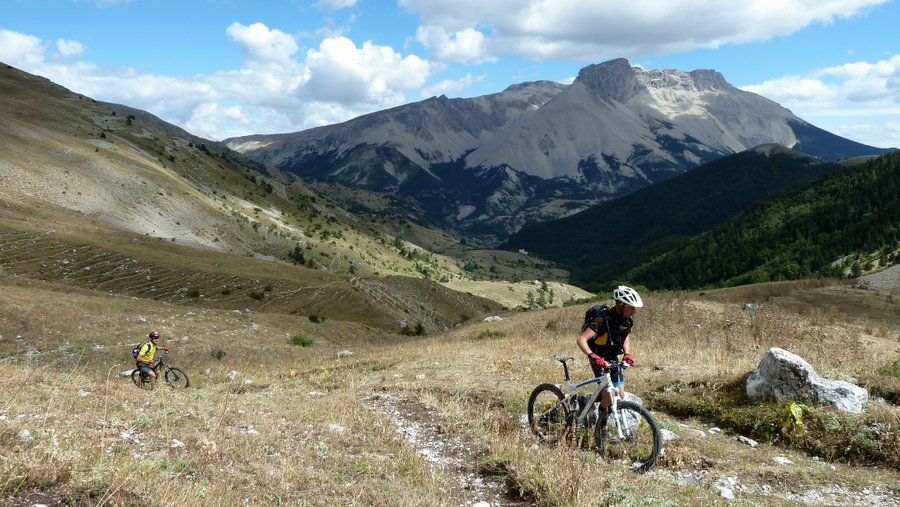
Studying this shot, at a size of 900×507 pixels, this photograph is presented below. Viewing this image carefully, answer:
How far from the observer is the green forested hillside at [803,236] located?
131 m

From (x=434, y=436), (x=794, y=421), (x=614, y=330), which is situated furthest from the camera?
(x=434, y=436)

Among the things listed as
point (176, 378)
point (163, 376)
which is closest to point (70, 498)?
point (176, 378)

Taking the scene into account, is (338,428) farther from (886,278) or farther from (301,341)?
(886,278)

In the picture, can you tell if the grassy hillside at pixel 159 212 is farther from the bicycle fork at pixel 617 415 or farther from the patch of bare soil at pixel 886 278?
the patch of bare soil at pixel 886 278

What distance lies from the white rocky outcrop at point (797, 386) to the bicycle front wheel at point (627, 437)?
13.6 feet

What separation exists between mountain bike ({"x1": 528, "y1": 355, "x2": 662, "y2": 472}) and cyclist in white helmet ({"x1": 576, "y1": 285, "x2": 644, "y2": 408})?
0.29 metres

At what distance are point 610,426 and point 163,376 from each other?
1989cm

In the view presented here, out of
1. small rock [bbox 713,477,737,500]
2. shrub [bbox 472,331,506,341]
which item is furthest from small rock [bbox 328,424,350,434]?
shrub [bbox 472,331,506,341]

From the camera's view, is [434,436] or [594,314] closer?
[594,314]

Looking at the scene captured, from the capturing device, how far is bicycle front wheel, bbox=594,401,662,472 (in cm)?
913

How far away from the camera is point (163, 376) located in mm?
22234

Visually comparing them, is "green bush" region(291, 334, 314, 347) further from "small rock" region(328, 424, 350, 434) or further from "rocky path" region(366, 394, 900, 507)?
"rocky path" region(366, 394, 900, 507)

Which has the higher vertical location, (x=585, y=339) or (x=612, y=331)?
(x=612, y=331)

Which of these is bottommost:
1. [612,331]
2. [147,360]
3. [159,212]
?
[147,360]
